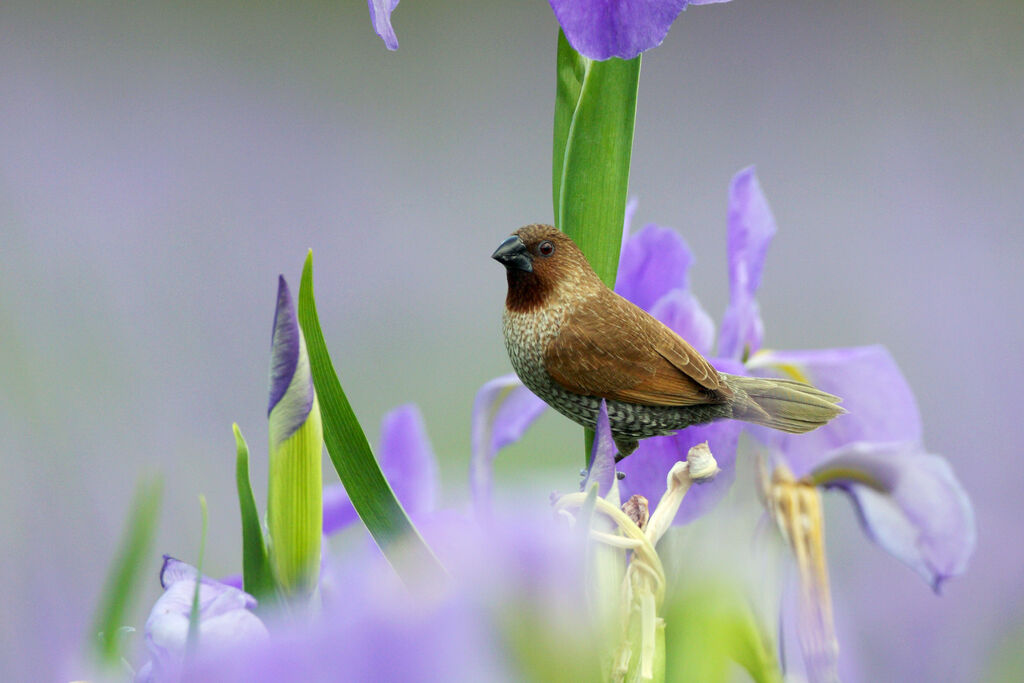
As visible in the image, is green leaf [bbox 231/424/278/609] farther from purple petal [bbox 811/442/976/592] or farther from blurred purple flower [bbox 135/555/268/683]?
purple petal [bbox 811/442/976/592]

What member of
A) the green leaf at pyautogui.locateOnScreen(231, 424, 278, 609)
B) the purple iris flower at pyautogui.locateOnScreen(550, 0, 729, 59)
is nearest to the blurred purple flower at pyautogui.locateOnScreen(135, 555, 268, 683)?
the green leaf at pyautogui.locateOnScreen(231, 424, 278, 609)

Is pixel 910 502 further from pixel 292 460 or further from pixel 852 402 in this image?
pixel 292 460

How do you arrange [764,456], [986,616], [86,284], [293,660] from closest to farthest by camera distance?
1. [293,660]
2. [764,456]
3. [986,616]
4. [86,284]

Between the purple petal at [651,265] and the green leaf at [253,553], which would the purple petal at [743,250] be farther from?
the green leaf at [253,553]

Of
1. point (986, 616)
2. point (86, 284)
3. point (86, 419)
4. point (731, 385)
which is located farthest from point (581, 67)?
point (86, 284)

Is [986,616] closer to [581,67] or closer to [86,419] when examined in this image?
[581,67]

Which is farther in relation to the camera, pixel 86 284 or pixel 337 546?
pixel 86 284

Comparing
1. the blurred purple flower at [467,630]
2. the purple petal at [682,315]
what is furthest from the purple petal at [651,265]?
the blurred purple flower at [467,630]
